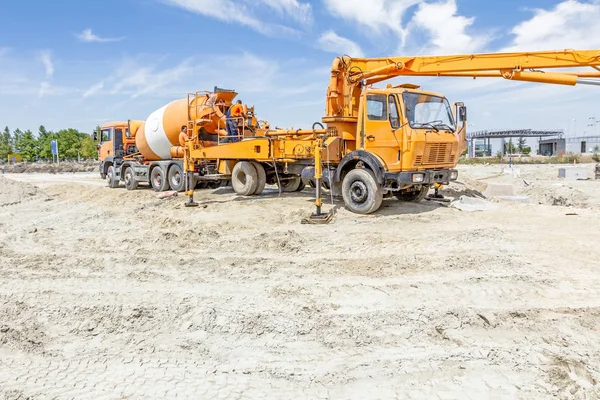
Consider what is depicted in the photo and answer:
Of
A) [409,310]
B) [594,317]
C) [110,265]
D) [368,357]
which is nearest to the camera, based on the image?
[368,357]

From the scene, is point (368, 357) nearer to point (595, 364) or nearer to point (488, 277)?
point (595, 364)

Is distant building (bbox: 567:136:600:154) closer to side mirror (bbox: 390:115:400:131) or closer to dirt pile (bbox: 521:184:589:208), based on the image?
dirt pile (bbox: 521:184:589:208)

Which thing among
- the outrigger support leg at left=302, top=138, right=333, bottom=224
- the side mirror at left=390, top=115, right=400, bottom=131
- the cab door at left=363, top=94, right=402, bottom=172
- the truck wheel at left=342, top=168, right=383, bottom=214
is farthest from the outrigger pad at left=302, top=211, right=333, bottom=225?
the side mirror at left=390, top=115, right=400, bottom=131

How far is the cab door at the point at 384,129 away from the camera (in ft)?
32.9

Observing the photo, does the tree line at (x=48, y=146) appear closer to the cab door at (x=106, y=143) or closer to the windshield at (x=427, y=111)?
the cab door at (x=106, y=143)

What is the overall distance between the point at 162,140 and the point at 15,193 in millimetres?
5722

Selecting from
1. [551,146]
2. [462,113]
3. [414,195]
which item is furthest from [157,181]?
[551,146]

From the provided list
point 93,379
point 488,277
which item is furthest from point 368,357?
point 488,277

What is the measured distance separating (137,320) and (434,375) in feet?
9.70

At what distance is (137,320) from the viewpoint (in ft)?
15.9

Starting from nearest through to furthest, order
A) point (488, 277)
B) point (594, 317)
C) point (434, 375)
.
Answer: point (434, 375), point (594, 317), point (488, 277)

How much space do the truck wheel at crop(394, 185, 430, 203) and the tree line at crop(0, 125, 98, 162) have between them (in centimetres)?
5700

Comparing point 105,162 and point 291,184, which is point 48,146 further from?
point 291,184

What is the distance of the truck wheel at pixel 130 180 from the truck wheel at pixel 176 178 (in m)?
2.72
